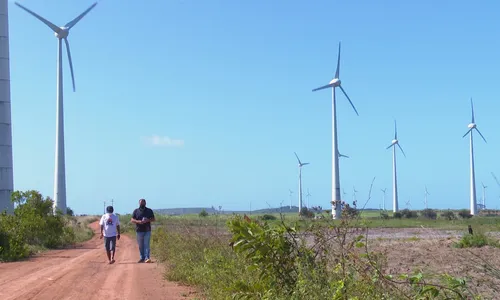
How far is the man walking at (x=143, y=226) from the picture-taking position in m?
17.2

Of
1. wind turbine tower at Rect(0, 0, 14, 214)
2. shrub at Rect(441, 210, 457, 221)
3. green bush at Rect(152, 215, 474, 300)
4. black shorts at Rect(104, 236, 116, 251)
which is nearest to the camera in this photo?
green bush at Rect(152, 215, 474, 300)

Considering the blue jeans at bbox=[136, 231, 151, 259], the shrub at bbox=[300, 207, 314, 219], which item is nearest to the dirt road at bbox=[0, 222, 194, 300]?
the blue jeans at bbox=[136, 231, 151, 259]

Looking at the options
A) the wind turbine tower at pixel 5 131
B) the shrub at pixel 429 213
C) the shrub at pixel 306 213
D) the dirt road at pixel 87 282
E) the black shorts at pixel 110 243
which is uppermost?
the wind turbine tower at pixel 5 131

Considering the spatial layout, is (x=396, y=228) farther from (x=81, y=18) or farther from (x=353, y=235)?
(x=353, y=235)

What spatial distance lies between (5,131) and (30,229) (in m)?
6.95

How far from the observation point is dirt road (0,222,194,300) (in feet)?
35.9

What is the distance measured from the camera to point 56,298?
10.5 m

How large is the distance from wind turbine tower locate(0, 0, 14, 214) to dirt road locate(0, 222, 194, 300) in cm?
1342

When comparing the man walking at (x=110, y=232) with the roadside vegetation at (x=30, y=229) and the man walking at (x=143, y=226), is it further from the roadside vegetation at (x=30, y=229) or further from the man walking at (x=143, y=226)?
the roadside vegetation at (x=30, y=229)

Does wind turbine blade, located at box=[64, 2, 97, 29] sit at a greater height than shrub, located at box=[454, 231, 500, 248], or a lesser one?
greater

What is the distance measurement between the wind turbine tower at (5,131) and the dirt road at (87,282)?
1342cm

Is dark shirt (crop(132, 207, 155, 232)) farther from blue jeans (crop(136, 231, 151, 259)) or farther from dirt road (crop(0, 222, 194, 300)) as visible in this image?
dirt road (crop(0, 222, 194, 300))

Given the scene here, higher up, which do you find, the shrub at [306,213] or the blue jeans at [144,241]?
the shrub at [306,213]

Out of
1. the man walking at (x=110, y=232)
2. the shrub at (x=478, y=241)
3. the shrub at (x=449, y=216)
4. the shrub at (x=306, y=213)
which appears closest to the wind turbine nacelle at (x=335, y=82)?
the shrub at (x=449, y=216)
